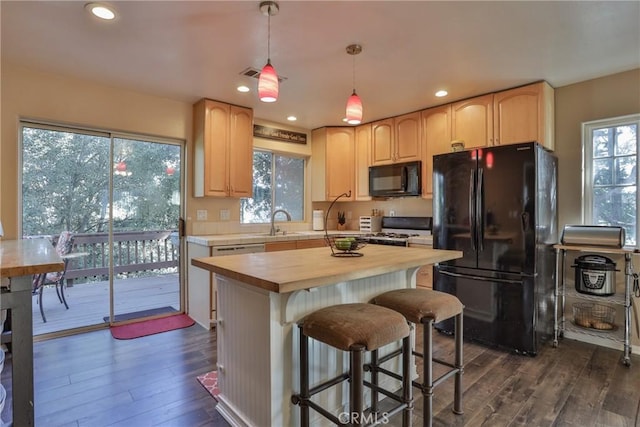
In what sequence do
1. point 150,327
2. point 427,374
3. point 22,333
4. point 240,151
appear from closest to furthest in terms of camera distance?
point 22,333, point 427,374, point 150,327, point 240,151

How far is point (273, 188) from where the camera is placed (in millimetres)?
4742

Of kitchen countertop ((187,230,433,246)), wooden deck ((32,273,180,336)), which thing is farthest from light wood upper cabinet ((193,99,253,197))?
wooden deck ((32,273,180,336))

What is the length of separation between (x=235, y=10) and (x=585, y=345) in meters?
3.96

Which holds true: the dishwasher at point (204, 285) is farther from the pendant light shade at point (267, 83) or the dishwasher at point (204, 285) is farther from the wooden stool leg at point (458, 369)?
the wooden stool leg at point (458, 369)

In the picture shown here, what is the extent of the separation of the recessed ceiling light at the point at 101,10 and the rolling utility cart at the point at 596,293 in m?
3.86

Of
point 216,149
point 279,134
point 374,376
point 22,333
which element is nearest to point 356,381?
point 374,376

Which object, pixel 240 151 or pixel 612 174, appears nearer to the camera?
pixel 612 174

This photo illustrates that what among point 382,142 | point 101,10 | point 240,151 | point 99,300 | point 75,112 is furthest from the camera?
point 382,142

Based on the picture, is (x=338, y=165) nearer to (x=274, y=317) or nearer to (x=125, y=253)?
(x=125, y=253)

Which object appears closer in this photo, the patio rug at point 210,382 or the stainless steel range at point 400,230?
the patio rug at point 210,382

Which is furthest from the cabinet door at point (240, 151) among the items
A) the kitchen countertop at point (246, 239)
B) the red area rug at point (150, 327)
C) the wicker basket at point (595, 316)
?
the wicker basket at point (595, 316)

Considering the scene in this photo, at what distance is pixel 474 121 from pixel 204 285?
133 inches

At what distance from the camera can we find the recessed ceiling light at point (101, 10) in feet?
6.53

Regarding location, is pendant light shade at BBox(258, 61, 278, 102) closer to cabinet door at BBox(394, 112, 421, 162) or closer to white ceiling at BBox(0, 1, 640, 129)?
white ceiling at BBox(0, 1, 640, 129)
